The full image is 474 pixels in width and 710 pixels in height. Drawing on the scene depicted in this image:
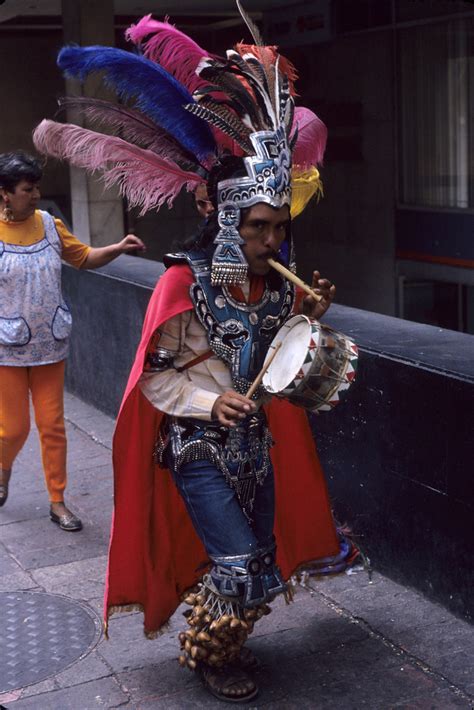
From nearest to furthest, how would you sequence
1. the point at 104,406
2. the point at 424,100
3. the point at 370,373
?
the point at 370,373 < the point at 104,406 < the point at 424,100

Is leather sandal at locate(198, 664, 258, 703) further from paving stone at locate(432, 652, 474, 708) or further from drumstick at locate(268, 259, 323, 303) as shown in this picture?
drumstick at locate(268, 259, 323, 303)

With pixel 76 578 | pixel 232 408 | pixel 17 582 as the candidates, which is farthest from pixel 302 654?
pixel 17 582

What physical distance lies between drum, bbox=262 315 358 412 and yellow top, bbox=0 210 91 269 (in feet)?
7.80

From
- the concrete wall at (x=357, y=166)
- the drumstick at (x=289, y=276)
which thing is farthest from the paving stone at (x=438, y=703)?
the concrete wall at (x=357, y=166)

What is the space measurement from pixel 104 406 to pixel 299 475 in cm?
405

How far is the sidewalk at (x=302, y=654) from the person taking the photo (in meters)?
4.02

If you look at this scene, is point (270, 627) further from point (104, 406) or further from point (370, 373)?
point (104, 406)

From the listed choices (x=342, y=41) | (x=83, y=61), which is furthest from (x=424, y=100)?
(x=83, y=61)

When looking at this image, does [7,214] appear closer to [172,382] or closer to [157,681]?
[172,382]

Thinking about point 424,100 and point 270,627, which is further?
point 424,100

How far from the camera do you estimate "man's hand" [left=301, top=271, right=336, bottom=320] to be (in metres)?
3.86

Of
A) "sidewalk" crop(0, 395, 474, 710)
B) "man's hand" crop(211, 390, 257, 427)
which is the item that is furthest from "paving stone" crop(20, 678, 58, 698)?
"man's hand" crop(211, 390, 257, 427)

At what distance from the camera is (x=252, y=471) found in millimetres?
3922

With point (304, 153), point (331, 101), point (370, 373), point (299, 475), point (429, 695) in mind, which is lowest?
point (429, 695)
